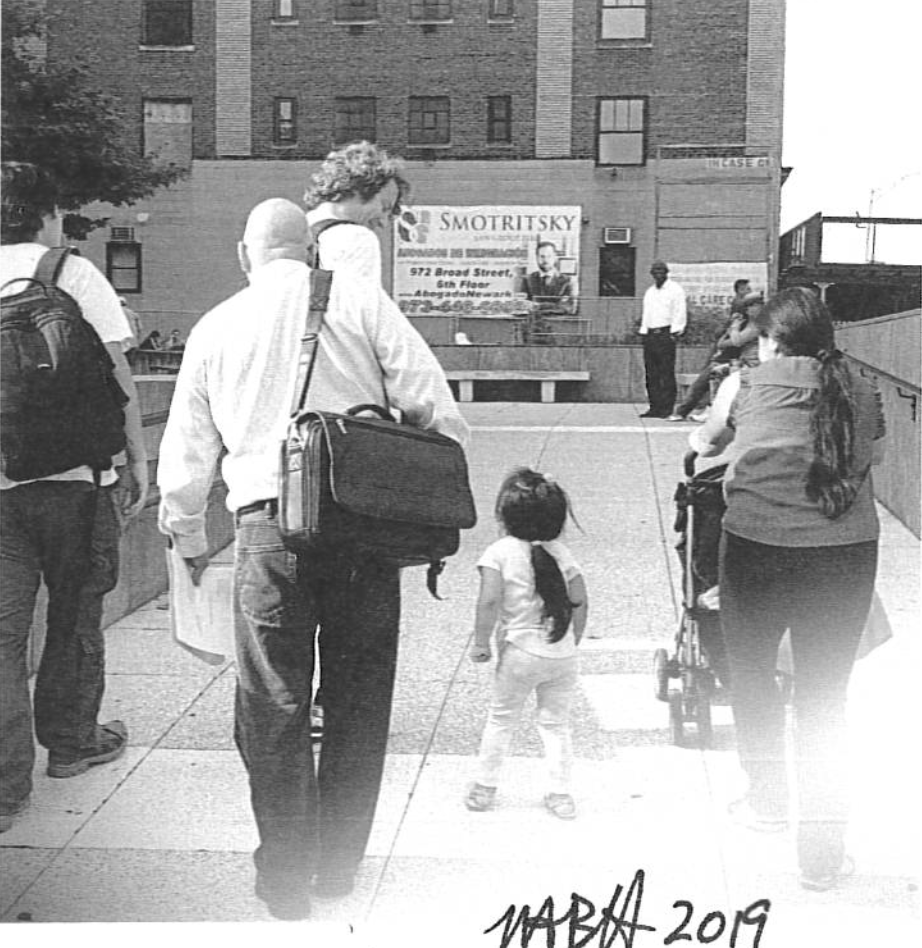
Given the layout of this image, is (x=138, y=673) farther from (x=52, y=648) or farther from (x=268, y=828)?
(x=268, y=828)

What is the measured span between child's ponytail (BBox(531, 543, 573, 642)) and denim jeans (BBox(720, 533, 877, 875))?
382mm

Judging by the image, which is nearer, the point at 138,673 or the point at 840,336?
the point at 840,336

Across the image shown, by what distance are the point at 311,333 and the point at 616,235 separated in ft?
2.87

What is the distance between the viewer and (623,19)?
156 inches

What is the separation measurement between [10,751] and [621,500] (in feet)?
5.56

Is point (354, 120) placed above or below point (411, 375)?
above

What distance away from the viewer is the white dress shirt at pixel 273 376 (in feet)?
11.9

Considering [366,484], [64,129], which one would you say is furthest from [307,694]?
[64,129]

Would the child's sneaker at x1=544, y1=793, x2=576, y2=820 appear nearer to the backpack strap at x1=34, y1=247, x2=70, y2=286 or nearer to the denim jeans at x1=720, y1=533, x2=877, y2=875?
the denim jeans at x1=720, y1=533, x2=877, y2=875

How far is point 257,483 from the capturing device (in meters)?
3.62

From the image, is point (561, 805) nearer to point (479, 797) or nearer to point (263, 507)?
point (479, 797)

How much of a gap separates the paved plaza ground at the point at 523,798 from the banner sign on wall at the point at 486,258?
29 centimetres

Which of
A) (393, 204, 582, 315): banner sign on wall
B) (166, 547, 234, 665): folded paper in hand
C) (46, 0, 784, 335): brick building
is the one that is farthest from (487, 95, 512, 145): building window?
(166, 547, 234, 665): folded paper in hand

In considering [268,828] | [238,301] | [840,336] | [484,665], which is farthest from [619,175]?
[268,828]
